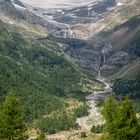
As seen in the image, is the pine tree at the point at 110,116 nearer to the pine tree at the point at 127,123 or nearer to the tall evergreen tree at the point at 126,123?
the tall evergreen tree at the point at 126,123

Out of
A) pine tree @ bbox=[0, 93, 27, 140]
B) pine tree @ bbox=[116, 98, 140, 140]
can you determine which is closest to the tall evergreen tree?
pine tree @ bbox=[116, 98, 140, 140]

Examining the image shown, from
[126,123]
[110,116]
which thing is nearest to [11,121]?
[126,123]

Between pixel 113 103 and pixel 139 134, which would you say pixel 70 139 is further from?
pixel 139 134

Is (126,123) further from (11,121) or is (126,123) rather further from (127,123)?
(11,121)

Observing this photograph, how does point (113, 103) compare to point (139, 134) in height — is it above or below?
above

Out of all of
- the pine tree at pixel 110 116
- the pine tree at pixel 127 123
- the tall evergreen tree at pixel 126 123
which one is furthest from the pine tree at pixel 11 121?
the pine tree at pixel 110 116

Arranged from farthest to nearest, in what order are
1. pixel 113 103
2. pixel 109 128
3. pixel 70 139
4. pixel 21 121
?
pixel 70 139 → pixel 113 103 → pixel 109 128 → pixel 21 121

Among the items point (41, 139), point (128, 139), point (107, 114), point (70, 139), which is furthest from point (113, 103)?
point (70, 139)

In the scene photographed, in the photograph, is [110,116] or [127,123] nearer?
[127,123]

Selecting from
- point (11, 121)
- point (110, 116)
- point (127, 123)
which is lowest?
point (127, 123)
